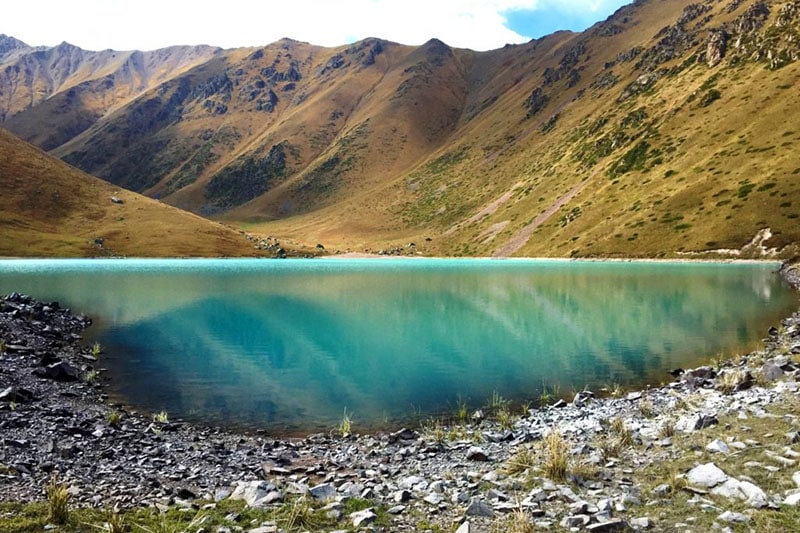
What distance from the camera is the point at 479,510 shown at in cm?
1017

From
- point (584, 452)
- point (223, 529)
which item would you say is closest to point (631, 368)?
point (584, 452)

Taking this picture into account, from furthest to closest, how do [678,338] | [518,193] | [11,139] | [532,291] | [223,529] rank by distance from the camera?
→ [518,193]
[11,139]
[532,291]
[678,338]
[223,529]

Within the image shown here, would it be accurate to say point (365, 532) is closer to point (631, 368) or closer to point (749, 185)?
point (631, 368)

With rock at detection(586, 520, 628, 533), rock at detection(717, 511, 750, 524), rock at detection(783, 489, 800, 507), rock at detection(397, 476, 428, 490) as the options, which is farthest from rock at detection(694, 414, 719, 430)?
rock at detection(397, 476, 428, 490)

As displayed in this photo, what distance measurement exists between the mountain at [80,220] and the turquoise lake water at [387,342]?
93483mm

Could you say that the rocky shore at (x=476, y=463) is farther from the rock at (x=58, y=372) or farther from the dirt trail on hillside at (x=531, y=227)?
the dirt trail on hillside at (x=531, y=227)

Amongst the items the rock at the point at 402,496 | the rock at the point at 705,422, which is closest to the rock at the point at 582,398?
the rock at the point at 705,422

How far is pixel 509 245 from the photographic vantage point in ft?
527

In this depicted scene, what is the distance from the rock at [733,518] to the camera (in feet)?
28.9

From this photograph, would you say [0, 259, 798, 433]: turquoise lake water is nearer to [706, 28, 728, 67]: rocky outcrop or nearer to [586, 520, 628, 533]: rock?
[586, 520, 628, 533]: rock

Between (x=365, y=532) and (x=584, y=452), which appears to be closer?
(x=365, y=532)

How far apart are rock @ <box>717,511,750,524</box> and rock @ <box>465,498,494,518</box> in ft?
13.3

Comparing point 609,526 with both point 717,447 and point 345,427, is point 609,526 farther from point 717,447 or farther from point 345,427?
point 345,427

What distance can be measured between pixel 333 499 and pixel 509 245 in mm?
154110
